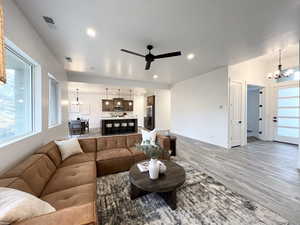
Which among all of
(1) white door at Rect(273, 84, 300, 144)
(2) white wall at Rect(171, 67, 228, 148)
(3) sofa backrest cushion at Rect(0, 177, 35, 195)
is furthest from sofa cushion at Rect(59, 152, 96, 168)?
(1) white door at Rect(273, 84, 300, 144)

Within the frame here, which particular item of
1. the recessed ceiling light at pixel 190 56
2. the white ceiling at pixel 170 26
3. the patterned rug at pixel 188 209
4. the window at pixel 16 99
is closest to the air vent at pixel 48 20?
the white ceiling at pixel 170 26

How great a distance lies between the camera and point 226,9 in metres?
1.98

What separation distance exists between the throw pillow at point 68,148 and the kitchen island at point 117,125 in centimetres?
413

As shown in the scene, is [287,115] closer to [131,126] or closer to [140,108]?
[131,126]

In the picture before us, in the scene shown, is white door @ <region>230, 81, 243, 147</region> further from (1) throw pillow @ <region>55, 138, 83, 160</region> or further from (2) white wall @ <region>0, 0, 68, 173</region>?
(2) white wall @ <region>0, 0, 68, 173</region>

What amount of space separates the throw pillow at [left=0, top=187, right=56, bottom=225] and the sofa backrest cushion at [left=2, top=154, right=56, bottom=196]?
1.50ft

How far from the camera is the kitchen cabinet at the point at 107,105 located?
31.2ft

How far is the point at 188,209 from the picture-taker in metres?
1.71

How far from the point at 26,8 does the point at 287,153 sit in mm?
7002

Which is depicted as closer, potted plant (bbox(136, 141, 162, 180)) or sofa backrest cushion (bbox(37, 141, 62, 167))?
potted plant (bbox(136, 141, 162, 180))

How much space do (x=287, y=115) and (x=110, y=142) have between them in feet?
21.8

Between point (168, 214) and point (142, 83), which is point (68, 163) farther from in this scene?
point (142, 83)

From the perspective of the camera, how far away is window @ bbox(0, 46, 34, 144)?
1.83 meters

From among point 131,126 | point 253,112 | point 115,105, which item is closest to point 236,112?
point 253,112
